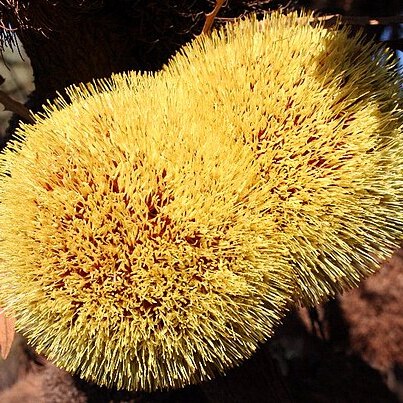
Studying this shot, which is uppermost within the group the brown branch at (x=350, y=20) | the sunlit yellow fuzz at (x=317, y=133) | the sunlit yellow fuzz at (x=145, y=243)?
the brown branch at (x=350, y=20)

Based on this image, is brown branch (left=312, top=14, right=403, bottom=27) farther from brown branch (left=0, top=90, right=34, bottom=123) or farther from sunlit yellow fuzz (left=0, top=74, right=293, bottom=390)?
brown branch (left=0, top=90, right=34, bottom=123)

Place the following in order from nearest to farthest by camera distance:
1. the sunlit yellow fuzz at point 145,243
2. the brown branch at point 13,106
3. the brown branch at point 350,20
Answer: the sunlit yellow fuzz at point 145,243, the brown branch at point 350,20, the brown branch at point 13,106

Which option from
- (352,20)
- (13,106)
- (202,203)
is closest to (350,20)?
(352,20)

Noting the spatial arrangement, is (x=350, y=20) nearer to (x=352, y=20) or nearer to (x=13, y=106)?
(x=352, y=20)

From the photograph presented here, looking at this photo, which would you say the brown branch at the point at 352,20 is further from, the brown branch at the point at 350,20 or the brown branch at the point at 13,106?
the brown branch at the point at 13,106

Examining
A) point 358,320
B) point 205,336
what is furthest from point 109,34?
point 358,320

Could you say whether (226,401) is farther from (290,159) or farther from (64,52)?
(64,52)

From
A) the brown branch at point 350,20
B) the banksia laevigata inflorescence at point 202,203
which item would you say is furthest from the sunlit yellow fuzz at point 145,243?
the brown branch at point 350,20
